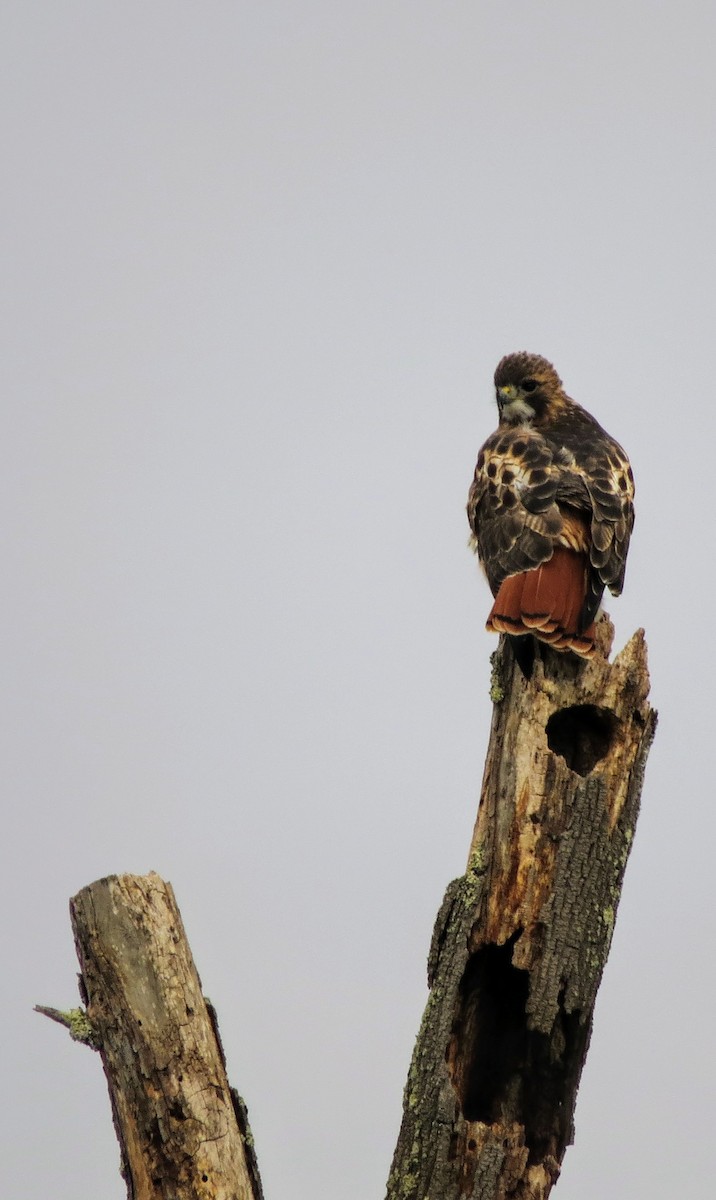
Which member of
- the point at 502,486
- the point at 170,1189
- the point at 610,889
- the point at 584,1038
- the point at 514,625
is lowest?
the point at 170,1189

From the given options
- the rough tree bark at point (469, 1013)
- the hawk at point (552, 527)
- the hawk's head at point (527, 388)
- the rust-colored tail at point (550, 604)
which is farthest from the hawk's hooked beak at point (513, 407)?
the rough tree bark at point (469, 1013)

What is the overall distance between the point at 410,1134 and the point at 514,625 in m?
2.20

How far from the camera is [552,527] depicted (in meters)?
6.18

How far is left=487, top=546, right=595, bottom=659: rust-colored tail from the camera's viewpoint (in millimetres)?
5543

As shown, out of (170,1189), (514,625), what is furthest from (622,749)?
(170,1189)

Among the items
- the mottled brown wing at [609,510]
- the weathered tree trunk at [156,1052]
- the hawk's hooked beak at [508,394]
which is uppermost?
the hawk's hooked beak at [508,394]

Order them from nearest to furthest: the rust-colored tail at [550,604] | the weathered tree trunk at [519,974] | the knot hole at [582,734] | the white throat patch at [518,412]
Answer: the weathered tree trunk at [519,974] < the knot hole at [582,734] < the rust-colored tail at [550,604] < the white throat patch at [518,412]

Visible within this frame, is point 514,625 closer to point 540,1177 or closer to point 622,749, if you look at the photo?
point 622,749

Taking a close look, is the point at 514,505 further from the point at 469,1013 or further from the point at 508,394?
the point at 469,1013

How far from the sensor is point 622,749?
202 inches

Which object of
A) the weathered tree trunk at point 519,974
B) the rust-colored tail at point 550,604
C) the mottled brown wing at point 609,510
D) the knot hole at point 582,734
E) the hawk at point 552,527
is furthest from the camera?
the mottled brown wing at point 609,510

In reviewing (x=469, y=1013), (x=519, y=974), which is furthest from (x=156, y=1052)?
(x=519, y=974)

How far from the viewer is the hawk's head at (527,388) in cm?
782

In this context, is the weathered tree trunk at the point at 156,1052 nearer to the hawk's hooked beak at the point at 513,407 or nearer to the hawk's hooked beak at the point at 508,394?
the hawk's hooked beak at the point at 513,407
